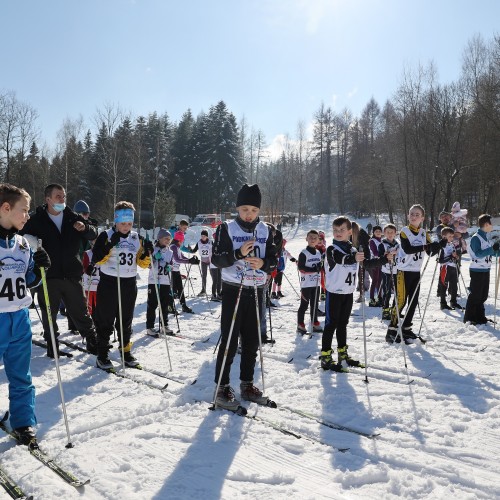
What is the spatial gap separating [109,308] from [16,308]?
2.15 meters

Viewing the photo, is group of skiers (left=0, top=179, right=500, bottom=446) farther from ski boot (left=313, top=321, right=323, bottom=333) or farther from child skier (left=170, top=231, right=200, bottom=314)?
child skier (left=170, top=231, right=200, bottom=314)

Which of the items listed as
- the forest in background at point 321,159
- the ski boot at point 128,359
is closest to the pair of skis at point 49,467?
the ski boot at point 128,359

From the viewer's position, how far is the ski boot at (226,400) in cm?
401

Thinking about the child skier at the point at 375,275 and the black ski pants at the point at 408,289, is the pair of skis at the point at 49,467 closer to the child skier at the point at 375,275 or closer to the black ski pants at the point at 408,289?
the black ski pants at the point at 408,289

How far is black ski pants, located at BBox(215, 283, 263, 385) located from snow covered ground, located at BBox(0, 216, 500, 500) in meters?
0.44

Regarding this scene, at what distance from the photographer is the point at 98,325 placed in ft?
18.2

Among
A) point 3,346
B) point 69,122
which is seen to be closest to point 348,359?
point 3,346

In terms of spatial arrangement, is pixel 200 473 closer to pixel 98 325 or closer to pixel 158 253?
pixel 98 325

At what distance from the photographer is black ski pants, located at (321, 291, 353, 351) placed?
5.49 metres

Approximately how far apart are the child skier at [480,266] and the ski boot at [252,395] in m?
5.44

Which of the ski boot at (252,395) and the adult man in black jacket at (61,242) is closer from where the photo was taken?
the ski boot at (252,395)

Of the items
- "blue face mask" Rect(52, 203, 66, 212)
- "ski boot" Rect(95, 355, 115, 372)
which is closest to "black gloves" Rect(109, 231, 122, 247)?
→ "blue face mask" Rect(52, 203, 66, 212)

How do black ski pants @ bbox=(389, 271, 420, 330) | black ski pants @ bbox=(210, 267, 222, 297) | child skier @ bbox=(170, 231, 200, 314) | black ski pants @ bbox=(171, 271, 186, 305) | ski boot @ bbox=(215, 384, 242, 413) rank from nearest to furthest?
ski boot @ bbox=(215, 384, 242, 413)
black ski pants @ bbox=(389, 271, 420, 330)
child skier @ bbox=(170, 231, 200, 314)
black ski pants @ bbox=(171, 271, 186, 305)
black ski pants @ bbox=(210, 267, 222, 297)

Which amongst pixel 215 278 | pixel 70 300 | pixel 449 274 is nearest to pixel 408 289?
pixel 449 274
